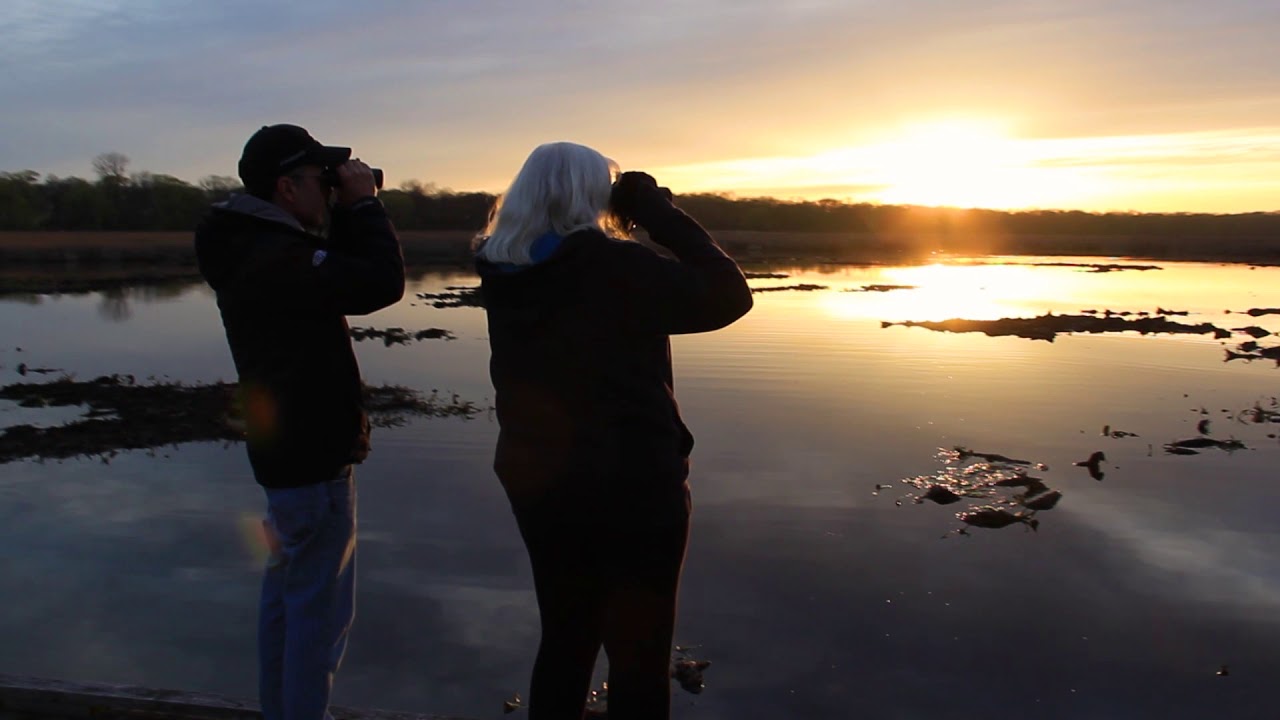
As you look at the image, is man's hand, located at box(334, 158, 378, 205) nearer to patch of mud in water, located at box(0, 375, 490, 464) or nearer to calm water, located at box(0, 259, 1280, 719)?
calm water, located at box(0, 259, 1280, 719)

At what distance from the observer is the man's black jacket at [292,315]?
8.73ft

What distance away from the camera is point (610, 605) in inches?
98.8

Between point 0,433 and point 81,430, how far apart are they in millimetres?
891

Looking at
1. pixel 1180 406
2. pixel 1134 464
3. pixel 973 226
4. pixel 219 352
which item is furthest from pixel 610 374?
pixel 973 226

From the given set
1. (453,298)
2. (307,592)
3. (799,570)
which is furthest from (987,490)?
(453,298)

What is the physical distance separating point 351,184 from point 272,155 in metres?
0.23

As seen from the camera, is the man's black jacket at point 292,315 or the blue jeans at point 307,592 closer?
the man's black jacket at point 292,315

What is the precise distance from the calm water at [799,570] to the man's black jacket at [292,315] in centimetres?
282

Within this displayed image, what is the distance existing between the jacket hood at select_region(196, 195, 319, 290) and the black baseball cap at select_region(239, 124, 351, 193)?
62 mm

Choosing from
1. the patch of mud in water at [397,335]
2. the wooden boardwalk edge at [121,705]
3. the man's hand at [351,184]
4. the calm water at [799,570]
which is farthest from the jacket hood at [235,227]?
the patch of mud in water at [397,335]

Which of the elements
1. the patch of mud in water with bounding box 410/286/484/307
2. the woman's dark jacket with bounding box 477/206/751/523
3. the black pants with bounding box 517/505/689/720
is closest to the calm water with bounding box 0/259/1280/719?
the black pants with bounding box 517/505/689/720

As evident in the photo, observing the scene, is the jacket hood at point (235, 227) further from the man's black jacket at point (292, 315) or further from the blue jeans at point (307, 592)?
the blue jeans at point (307, 592)

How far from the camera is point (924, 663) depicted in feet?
18.8

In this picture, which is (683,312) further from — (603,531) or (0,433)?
(0,433)
